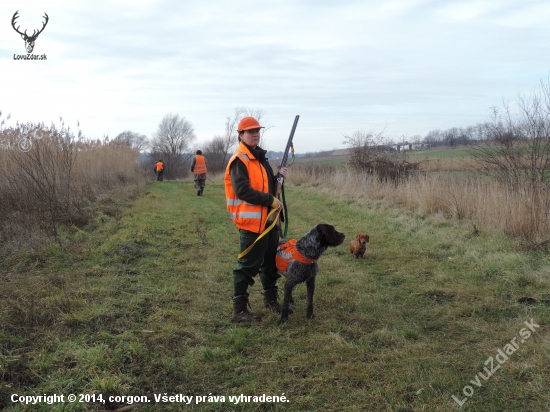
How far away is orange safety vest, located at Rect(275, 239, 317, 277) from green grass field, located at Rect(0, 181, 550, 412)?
59 cm

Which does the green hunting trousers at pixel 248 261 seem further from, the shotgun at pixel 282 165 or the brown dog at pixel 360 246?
the brown dog at pixel 360 246

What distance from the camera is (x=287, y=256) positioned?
472 centimetres

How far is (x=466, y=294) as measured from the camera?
17.2ft

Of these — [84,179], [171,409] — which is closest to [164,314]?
[171,409]

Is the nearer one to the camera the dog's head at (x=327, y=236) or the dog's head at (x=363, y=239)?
the dog's head at (x=327, y=236)

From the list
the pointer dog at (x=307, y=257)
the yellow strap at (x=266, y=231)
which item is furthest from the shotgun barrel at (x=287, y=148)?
the pointer dog at (x=307, y=257)

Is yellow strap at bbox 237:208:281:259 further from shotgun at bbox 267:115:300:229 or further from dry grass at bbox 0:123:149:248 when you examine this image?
dry grass at bbox 0:123:149:248

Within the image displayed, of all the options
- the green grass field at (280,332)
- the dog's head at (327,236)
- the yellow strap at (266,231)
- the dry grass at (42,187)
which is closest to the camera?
the green grass field at (280,332)

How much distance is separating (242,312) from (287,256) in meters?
0.81

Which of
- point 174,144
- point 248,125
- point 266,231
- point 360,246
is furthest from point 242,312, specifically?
point 174,144

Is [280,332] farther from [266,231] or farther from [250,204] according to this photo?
[250,204]

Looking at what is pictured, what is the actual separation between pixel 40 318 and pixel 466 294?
4.92 metres

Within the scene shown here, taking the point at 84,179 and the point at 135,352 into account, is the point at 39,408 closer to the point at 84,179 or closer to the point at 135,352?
the point at 135,352

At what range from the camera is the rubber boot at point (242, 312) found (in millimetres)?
4613
